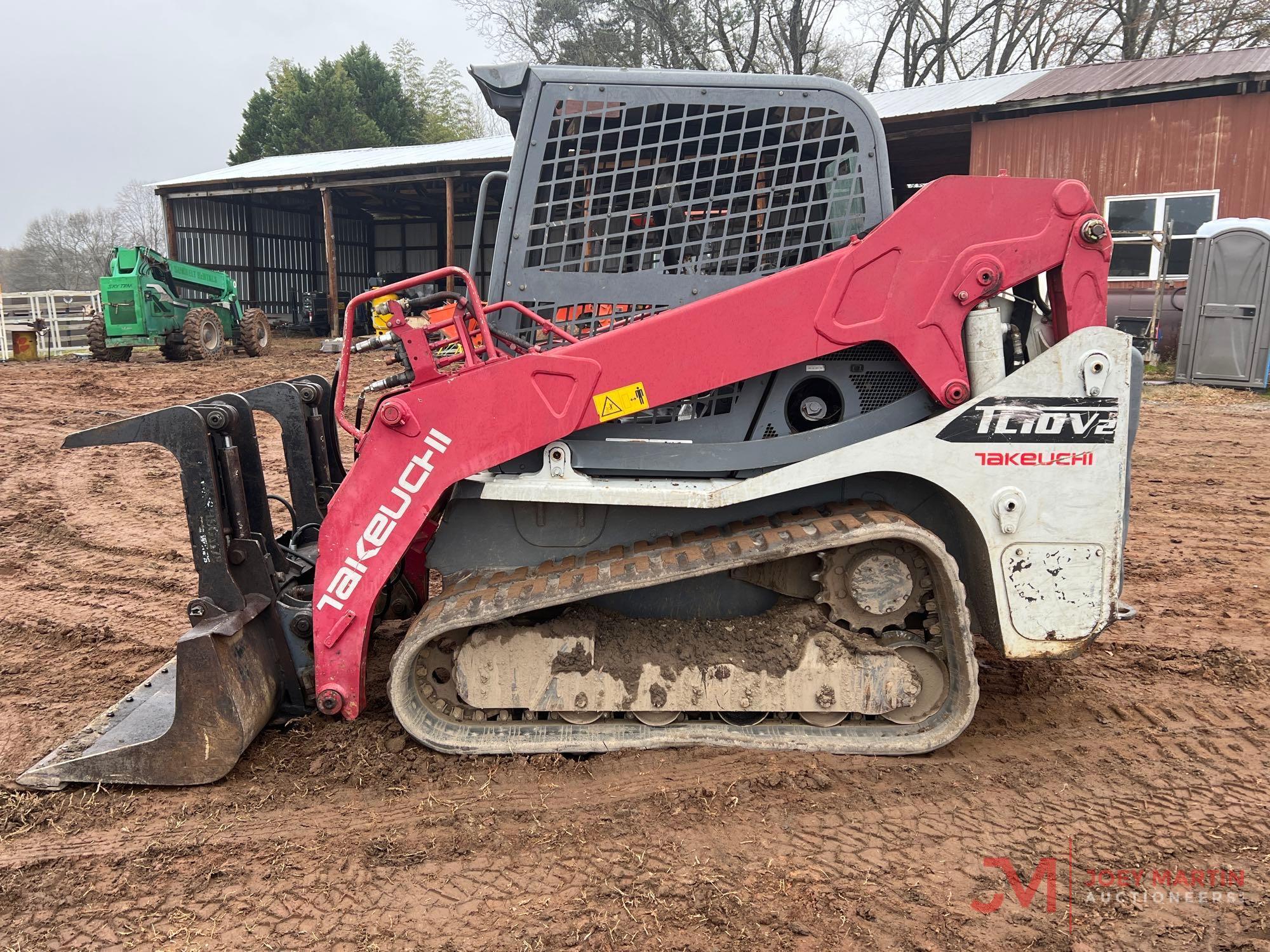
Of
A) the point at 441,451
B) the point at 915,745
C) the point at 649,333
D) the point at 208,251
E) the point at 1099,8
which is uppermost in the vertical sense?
the point at 1099,8

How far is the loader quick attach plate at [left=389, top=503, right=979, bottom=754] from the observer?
2986 millimetres

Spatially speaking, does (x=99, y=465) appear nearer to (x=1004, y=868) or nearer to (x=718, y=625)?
(x=718, y=625)

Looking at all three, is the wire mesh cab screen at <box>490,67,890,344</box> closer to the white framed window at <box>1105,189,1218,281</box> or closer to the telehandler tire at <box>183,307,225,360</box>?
the white framed window at <box>1105,189,1218,281</box>

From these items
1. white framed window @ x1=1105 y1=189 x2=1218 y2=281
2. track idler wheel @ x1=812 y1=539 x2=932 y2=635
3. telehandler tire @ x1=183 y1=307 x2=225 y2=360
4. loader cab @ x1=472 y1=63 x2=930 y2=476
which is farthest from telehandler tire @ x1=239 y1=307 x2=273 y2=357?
track idler wheel @ x1=812 y1=539 x2=932 y2=635

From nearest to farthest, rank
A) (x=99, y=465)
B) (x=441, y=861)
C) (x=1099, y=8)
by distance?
(x=441, y=861)
(x=99, y=465)
(x=1099, y=8)

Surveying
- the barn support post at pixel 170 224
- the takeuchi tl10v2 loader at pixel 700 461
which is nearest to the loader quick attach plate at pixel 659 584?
the takeuchi tl10v2 loader at pixel 700 461

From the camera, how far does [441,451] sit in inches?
121

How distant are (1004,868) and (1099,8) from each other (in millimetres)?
28991

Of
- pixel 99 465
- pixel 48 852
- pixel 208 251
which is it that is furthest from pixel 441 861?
pixel 208 251

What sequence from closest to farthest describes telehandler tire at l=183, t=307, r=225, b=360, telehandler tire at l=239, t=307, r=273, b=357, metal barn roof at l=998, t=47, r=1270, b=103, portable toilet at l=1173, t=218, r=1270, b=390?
1. portable toilet at l=1173, t=218, r=1270, b=390
2. metal barn roof at l=998, t=47, r=1270, b=103
3. telehandler tire at l=183, t=307, r=225, b=360
4. telehandler tire at l=239, t=307, r=273, b=357

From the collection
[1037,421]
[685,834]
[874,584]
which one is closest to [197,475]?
[685,834]

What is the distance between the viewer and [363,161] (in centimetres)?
2316

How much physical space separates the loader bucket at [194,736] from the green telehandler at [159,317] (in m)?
15.4

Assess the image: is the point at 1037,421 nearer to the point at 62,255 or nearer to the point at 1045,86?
the point at 1045,86
